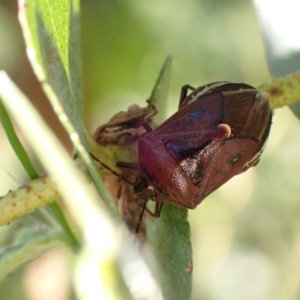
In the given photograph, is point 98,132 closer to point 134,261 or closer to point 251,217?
point 134,261

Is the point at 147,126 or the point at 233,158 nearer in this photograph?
the point at 147,126

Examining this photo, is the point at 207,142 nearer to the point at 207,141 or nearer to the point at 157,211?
the point at 207,141

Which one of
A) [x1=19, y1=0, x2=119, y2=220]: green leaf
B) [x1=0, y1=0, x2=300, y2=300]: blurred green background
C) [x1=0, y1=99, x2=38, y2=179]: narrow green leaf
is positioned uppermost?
[x1=19, y1=0, x2=119, y2=220]: green leaf

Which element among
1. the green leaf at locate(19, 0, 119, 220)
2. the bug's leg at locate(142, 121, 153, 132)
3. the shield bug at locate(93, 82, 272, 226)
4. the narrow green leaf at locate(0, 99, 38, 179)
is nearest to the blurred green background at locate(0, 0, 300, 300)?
the shield bug at locate(93, 82, 272, 226)

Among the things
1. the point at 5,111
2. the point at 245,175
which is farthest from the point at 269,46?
the point at 245,175

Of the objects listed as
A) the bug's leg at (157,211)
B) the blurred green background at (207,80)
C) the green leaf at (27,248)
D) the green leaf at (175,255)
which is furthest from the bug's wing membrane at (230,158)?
the blurred green background at (207,80)

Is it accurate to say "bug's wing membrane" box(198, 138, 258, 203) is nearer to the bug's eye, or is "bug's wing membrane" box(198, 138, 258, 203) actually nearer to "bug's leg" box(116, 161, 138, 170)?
the bug's eye

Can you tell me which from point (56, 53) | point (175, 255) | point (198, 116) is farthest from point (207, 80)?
point (56, 53)
